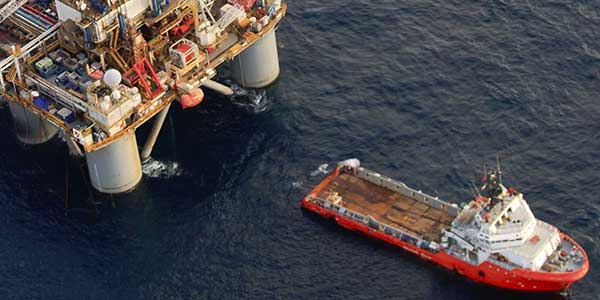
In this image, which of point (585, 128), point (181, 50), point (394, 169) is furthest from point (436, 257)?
point (181, 50)

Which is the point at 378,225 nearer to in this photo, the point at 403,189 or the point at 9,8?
the point at 403,189

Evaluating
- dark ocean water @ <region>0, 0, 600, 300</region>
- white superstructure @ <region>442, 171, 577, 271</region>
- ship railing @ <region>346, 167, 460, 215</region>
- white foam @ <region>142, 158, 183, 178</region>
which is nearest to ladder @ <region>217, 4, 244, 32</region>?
dark ocean water @ <region>0, 0, 600, 300</region>

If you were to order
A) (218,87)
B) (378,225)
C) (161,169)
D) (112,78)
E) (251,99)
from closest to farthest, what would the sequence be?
(112,78), (378,225), (161,169), (218,87), (251,99)

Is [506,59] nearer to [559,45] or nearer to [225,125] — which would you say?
[559,45]

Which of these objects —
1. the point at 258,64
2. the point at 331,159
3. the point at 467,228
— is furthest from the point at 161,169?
the point at 467,228

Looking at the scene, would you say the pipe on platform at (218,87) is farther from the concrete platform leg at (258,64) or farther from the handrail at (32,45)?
the handrail at (32,45)

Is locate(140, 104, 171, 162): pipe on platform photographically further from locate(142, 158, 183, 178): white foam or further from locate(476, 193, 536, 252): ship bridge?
locate(476, 193, 536, 252): ship bridge
